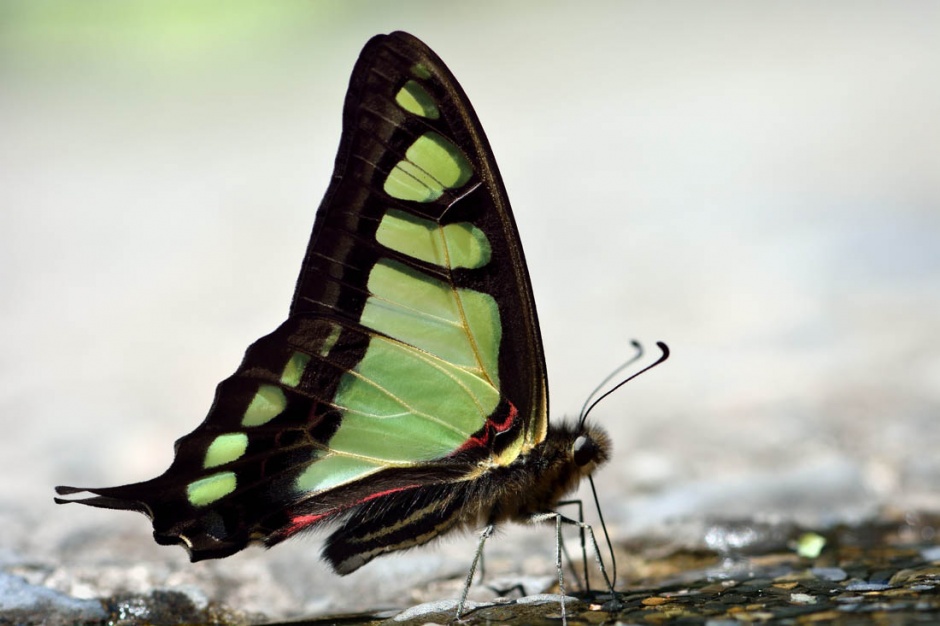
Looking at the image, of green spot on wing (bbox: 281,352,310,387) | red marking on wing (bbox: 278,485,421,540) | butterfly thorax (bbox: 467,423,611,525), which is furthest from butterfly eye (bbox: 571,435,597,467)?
green spot on wing (bbox: 281,352,310,387)

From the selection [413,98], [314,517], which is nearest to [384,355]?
[314,517]

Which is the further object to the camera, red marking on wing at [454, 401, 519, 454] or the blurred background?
the blurred background

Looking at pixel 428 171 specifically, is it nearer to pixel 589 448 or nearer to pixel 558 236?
pixel 589 448

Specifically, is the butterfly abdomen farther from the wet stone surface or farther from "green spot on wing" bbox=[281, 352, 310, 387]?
"green spot on wing" bbox=[281, 352, 310, 387]

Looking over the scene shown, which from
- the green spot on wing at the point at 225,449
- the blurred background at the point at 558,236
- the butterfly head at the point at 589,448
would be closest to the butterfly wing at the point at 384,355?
the green spot on wing at the point at 225,449

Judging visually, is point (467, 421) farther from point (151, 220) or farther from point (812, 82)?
point (812, 82)

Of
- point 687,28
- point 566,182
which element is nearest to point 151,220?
point 566,182

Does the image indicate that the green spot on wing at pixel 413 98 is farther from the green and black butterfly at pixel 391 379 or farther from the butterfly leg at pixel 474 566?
the butterfly leg at pixel 474 566
